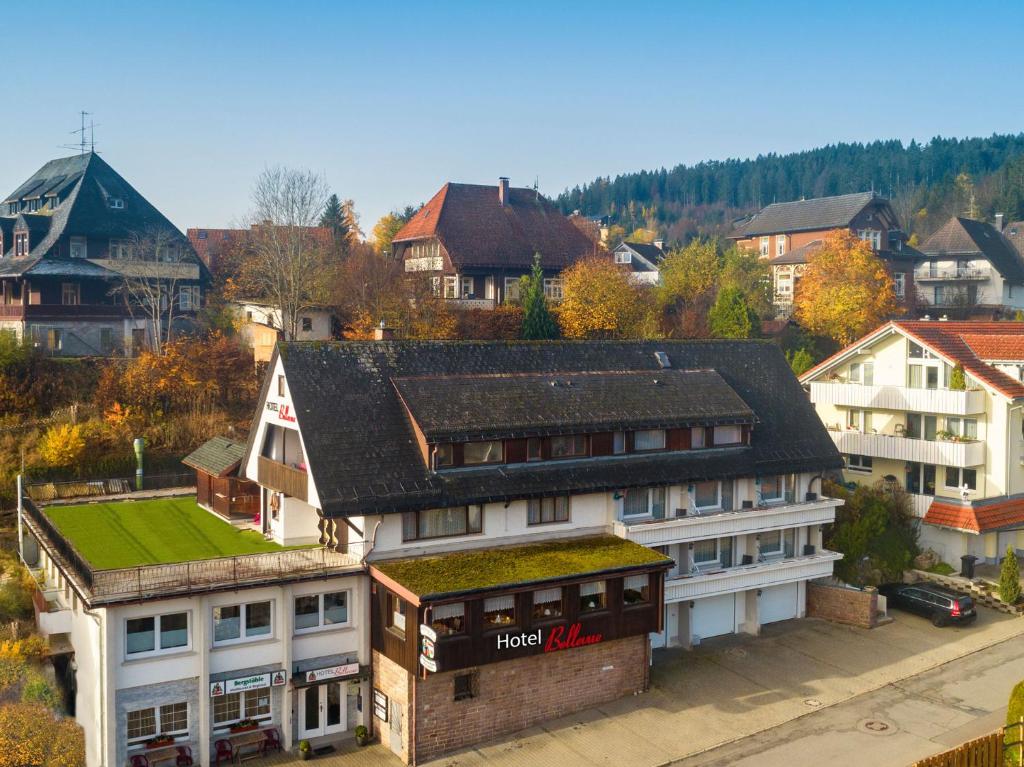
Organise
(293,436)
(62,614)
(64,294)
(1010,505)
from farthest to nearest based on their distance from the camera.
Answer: (64,294)
(1010,505)
(293,436)
(62,614)

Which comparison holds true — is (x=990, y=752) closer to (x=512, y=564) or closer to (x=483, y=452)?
(x=512, y=564)

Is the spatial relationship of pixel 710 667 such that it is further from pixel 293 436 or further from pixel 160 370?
pixel 160 370

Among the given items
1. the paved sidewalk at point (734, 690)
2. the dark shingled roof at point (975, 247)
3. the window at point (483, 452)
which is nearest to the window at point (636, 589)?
the paved sidewalk at point (734, 690)

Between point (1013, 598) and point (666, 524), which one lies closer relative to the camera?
point (666, 524)

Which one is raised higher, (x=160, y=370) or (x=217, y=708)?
(x=160, y=370)

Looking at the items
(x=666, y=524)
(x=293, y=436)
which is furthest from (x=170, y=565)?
(x=666, y=524)

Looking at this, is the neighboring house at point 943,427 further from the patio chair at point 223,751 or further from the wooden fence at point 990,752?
the patio chair at point 223,751

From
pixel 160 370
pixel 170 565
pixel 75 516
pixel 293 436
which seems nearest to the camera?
pixel 170 565

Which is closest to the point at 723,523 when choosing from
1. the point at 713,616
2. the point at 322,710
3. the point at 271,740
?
the point at 713,616
